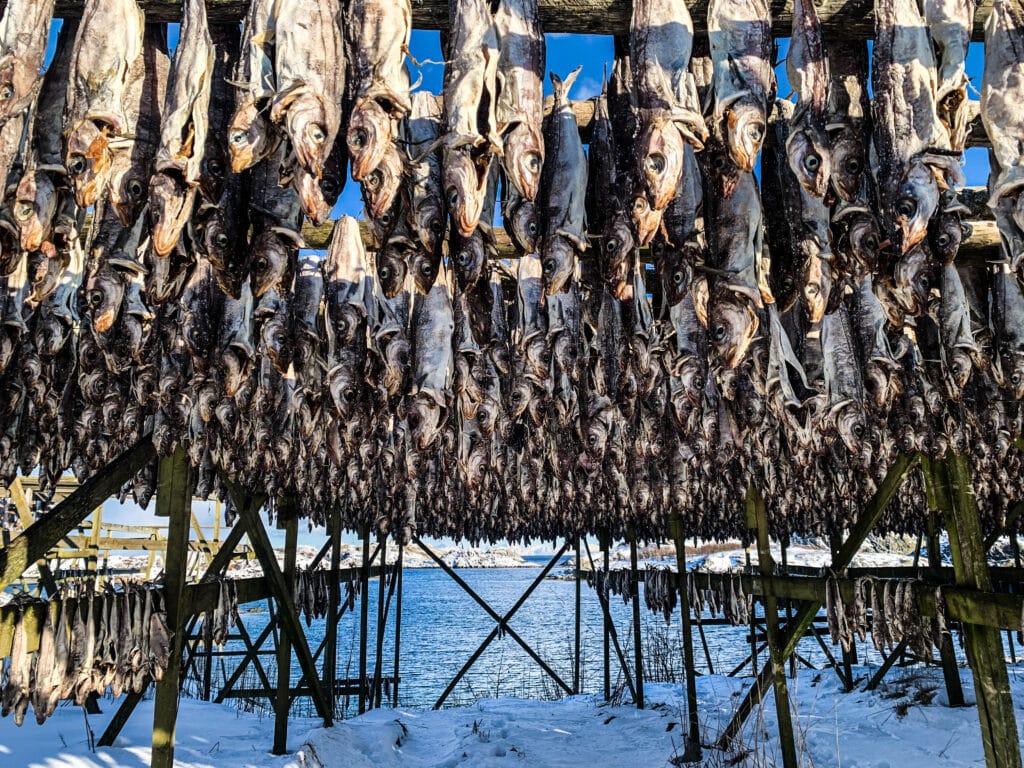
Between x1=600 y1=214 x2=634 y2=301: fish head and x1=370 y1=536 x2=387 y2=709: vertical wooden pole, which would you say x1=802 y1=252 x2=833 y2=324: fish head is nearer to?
x1=600 y1=214 x2=634 y2=301: fish head

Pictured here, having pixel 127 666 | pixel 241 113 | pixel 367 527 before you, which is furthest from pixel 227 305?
pixel 367 527

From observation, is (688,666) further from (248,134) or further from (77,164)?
(77,164)

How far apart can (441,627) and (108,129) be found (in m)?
58.0

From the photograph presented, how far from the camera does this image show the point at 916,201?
2.05m

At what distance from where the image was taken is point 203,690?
14.4 m

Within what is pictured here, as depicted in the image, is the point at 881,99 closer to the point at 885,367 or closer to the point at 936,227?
the point at 936,227

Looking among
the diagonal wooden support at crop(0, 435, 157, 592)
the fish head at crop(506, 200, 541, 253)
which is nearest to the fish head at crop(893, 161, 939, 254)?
the fish head at crop(506, 200, 541, 253)

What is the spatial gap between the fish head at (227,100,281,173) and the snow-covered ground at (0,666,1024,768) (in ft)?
22.9

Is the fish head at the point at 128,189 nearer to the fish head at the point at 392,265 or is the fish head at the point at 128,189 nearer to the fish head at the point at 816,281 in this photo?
the fish head at the point at 392,265

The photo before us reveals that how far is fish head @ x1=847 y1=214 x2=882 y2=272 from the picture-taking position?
7.63ft

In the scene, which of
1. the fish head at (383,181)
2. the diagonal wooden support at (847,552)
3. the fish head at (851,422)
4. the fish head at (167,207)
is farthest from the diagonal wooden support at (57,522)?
the diagonal wooden support at (847,552)

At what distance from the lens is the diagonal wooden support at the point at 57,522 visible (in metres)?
4.35

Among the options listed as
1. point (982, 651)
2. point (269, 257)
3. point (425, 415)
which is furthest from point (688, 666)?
point (269, 257)

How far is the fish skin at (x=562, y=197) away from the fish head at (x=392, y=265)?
50 centimetres
